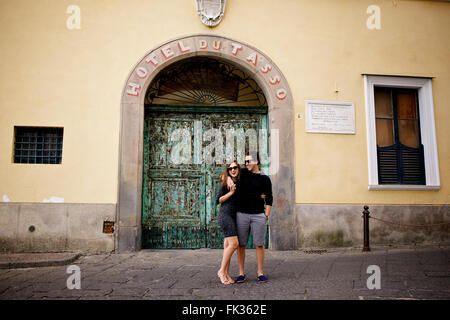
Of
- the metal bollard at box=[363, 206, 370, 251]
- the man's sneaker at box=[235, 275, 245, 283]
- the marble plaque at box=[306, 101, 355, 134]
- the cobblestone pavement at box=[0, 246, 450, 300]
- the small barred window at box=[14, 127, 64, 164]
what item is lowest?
the cobblestone pavement at box=[0, 246, 450, 300]

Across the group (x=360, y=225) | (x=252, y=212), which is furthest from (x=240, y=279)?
(x=360, y=225)

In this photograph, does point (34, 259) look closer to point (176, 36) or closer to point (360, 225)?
point (176, 36)

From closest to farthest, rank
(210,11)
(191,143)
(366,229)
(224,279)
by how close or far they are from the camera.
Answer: (224,279) → (366,229) → (210,11) → (191,143)

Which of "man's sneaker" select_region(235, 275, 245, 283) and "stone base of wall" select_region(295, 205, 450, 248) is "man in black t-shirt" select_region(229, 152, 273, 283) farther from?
"stone base of wall" select_region(295, 205, 450, 248)

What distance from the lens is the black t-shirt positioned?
448 cm

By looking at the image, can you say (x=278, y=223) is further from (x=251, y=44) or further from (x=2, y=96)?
(x=2, y=96)

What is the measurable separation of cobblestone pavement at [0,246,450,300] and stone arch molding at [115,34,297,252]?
50 centimetres

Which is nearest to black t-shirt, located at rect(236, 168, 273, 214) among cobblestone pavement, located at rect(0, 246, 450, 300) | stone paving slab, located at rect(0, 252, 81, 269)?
cobblestone pavement, located at rect(0, 246, 450, 300)

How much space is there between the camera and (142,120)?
673 cm

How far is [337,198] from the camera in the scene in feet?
22.4

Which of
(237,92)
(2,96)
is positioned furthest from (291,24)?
(2,96)

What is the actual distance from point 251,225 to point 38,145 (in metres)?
4.55
